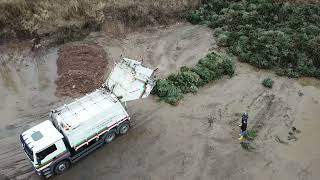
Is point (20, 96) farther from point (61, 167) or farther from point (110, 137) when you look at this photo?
point (110, 137)

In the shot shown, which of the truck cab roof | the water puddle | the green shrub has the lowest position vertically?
the green shrub

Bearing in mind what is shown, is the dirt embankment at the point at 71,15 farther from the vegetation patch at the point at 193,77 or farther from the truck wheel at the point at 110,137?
the truck wheel at the point at 110,137

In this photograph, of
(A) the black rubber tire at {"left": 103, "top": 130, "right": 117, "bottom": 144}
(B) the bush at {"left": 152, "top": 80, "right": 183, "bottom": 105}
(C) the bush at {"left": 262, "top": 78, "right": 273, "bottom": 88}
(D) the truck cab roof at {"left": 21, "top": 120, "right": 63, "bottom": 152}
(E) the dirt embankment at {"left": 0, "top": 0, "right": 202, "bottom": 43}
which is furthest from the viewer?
(E) the dirt embankment at {"left": 0, "top": 0, "right": 202, "bottom": 43}

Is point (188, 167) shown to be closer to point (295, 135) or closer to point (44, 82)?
point (295, 135)

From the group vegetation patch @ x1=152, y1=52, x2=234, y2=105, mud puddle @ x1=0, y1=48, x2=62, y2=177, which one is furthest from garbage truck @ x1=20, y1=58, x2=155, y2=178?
vegetation patch @ x1=152, y1=52, x2=234, y2=105

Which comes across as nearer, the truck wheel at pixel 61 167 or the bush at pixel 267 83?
the truck wheel at pixel 61 167

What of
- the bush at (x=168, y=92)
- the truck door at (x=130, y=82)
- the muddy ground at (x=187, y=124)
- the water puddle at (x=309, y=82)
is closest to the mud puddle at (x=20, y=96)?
the muddy ground at (x=187, y=124)

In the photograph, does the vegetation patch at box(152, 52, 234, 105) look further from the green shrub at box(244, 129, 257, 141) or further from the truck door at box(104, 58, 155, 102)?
the green shrub at box(244, 129, 257, 141)
